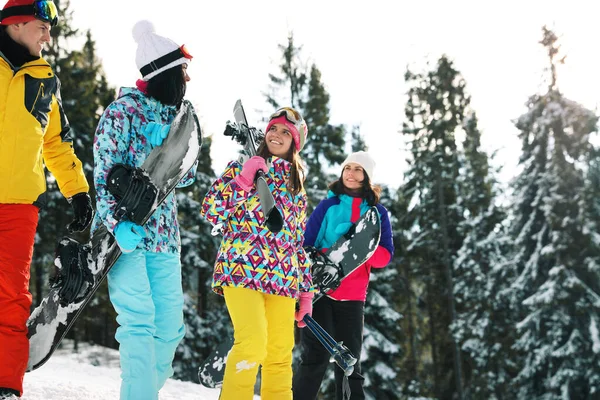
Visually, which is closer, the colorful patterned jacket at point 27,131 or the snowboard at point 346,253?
the colorful patterned jacket at point 27,131

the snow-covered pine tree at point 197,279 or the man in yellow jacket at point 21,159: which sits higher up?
the snow-covered pine tree at point 197,279

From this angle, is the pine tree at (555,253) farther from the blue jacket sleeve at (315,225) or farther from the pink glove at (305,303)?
the pink glove at (305,303)

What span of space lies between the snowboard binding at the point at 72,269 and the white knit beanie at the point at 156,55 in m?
1.04

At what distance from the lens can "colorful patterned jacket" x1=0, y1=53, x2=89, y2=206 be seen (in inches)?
126

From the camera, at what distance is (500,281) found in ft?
71.6

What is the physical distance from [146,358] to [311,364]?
6.07 ft

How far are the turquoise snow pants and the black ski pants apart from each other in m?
1.43

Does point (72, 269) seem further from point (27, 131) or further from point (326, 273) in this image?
point (326, 273)

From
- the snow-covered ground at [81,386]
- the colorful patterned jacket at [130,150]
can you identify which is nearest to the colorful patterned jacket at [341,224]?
the colorful patterned jacket at [130,150]

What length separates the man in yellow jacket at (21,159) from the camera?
316cm

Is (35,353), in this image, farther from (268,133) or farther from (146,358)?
(268,133)

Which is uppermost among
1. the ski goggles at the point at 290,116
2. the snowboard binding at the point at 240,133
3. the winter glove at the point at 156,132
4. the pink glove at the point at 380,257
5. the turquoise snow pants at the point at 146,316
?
the ski goggles at the point at 290,116

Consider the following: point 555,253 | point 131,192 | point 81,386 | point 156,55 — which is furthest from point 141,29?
point 555,253

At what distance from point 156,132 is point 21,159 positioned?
777 mm
